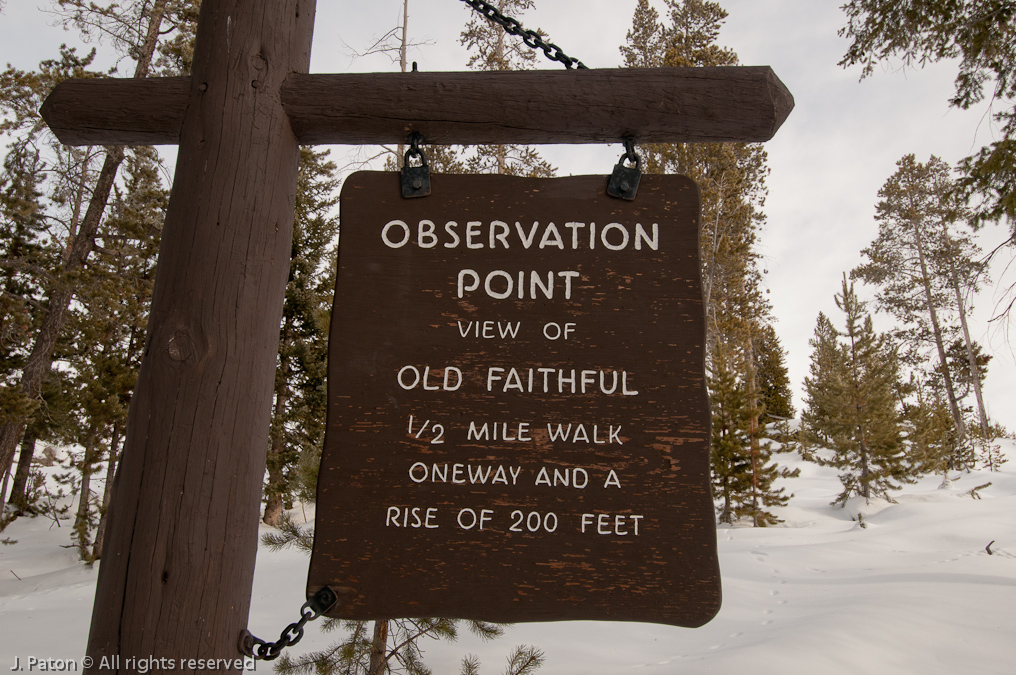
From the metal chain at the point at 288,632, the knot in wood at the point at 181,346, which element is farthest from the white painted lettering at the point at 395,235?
the metal chain at the point at 288,632

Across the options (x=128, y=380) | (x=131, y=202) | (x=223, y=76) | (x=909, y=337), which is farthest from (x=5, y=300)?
(x=909, y=337)

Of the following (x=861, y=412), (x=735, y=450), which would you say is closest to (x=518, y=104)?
(x=735, y=450)

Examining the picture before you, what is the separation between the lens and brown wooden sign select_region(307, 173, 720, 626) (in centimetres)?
171

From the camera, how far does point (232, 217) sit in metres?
1.87

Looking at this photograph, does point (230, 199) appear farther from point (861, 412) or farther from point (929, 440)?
point (929, 440)

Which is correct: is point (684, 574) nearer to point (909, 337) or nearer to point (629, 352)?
point (629, 352)

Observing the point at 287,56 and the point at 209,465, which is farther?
the point at 287,56

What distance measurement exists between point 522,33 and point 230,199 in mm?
1373

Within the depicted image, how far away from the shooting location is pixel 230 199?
188 centimetres

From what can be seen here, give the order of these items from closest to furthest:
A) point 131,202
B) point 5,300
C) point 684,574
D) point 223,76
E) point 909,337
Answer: point 684,574 → point 223,76 → point 5,300 → point 131,202 → point 909,337

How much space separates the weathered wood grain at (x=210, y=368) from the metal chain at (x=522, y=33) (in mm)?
798

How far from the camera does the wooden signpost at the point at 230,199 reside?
165 cm

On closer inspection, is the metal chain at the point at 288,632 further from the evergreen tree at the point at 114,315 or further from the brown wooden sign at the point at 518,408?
the evergreen tree at the point at 114,315

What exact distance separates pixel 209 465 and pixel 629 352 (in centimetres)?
130
